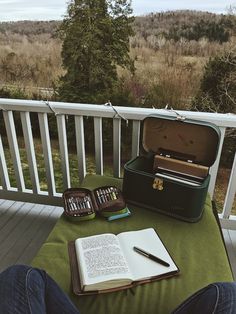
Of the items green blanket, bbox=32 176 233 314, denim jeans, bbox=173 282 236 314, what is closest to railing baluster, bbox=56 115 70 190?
green blanket, bbox=32 176 233 314

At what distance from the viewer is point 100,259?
44.4 inches

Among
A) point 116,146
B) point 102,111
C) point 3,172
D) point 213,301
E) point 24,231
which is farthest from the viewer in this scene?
point 3,172

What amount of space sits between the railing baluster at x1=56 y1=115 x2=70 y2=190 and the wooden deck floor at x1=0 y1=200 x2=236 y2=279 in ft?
0.97

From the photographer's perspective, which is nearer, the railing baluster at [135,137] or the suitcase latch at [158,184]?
the suitcase latch at [158,184]

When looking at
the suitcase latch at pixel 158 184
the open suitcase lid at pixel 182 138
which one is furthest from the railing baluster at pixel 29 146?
the suitcase latch at pixel 158 184

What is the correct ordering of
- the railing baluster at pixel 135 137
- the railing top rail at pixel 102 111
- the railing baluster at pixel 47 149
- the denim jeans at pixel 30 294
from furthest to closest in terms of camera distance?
the railing baluster at pixel 47 149 → the railing baluster at pixel 135 137 → the railing top rail at pixel 102 111 → the denim jeans at pixel 30 294

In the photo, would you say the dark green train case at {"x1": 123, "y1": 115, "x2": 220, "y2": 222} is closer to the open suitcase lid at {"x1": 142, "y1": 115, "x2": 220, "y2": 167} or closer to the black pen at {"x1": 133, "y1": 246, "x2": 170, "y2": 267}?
the open suitcase lid at {"x1": 142, "y1": 115, "x2": 220, "y2": 167}

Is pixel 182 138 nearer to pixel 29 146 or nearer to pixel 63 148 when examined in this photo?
pixel 63 148

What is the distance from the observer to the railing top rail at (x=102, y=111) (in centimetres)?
165

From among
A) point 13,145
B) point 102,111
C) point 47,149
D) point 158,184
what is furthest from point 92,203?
point 13,145

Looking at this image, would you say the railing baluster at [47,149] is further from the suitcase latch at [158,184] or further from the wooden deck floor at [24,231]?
the suitcase latch at [158,184]

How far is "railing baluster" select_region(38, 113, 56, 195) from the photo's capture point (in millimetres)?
1932

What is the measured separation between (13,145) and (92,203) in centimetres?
94

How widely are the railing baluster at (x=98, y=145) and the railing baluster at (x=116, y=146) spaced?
98 millimetres
